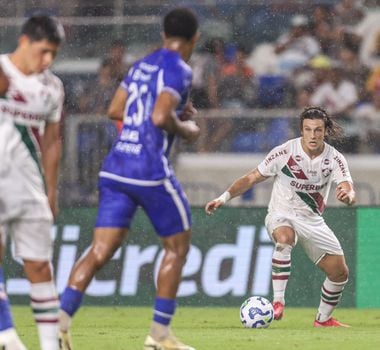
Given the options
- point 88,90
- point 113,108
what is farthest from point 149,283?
point 113,108

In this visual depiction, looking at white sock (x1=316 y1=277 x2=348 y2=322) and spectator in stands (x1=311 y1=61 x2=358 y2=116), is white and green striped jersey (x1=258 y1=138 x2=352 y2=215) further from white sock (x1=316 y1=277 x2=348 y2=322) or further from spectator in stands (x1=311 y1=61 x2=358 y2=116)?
spectator in stands (x1=311 y1=61 x2=358 y2=116)

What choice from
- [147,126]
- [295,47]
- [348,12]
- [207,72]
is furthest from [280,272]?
[295,47]

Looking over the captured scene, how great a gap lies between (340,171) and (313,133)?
395mm

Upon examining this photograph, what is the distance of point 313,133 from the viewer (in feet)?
37.2

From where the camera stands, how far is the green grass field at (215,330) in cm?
898

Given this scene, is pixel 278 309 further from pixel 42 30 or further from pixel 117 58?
Result: pixel 117 58

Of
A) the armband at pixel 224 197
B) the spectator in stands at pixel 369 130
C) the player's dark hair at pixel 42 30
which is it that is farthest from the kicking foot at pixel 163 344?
the spectator in stands at pixel 369 130

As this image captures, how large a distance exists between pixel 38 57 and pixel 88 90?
8.49 m

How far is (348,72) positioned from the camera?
53.0 ft

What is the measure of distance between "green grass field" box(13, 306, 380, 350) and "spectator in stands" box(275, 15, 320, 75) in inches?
165

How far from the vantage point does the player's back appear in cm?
799

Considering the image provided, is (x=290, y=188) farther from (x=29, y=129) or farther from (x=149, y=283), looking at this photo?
(x=29, y=129)

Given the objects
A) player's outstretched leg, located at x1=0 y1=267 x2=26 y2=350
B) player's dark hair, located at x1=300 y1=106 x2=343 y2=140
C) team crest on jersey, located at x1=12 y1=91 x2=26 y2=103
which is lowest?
player's outstretched leg, located at x1=0 y1=267 x2=26 y2=350

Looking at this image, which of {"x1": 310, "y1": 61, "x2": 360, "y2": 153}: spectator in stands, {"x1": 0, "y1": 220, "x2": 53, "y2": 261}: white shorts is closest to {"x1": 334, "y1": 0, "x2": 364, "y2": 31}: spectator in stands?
{"x1": 310, "y1": 61, "x2": 360, "y2": 153}: spectator in stands
